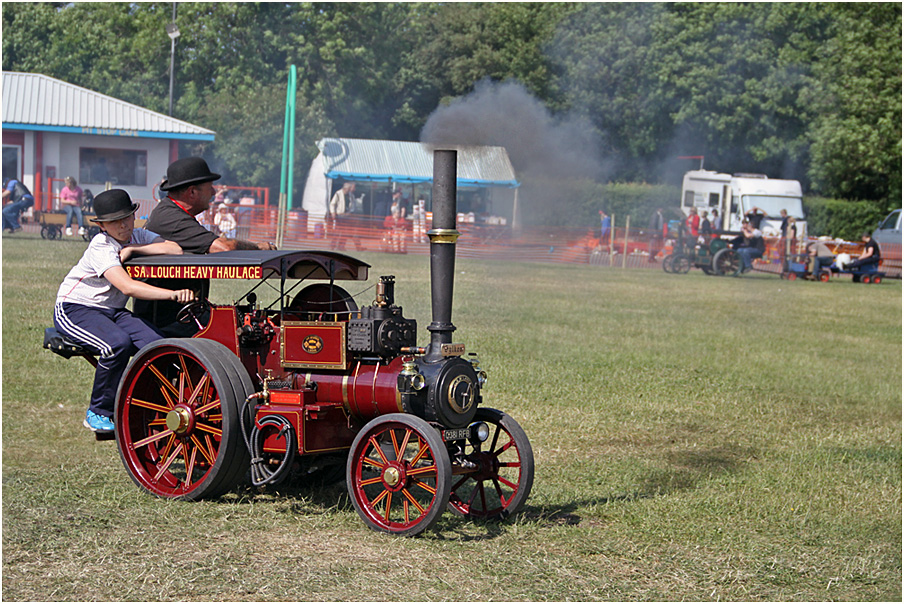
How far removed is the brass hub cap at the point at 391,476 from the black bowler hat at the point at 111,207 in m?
2.16

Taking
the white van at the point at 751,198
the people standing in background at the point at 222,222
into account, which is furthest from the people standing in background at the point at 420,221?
the white van at the point at 751,198

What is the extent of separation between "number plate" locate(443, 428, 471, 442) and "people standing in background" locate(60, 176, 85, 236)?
61.7ft

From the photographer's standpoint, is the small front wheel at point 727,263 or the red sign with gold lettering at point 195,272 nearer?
the red sign with gold lettering at point 195,272

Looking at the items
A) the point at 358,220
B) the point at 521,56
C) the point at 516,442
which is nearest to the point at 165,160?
the point at 358,220

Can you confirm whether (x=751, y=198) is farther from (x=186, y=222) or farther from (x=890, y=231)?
(x=186, y=222)

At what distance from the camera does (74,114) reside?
31.0 m

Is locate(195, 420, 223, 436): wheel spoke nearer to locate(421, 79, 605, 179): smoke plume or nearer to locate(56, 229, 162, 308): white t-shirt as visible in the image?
locate(56, 229, 162, 308): white t-shirt

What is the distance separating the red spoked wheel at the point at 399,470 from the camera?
483 cm

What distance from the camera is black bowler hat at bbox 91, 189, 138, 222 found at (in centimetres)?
582

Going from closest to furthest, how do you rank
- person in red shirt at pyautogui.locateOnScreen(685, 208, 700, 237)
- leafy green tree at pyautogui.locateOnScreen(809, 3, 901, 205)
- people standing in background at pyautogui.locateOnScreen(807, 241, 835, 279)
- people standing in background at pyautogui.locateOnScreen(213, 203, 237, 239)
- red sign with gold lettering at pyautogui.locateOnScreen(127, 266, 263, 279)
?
1. red sign with gold lettering at pyautogui.locateOnScreen(127, 266, 263, 279)
2. people standing in background at pyautogui.locateOnScreen(213, 203, 237, 239)
3. people standing in background at pyautogui.locateOnScreen(807, 241, 835, 279)
4. person in red shirt at pyautogui.locateOnScreen(685, 208, 700, 237)
5. leafy green tree at pyautogui.locateOnScreen(809, 3, 901, 205)

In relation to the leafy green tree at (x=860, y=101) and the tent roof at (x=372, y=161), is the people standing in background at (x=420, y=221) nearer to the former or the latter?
the tent roof at (x=372, y=161)

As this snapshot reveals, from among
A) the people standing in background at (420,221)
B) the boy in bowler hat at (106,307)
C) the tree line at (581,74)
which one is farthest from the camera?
the tree line at (581,74)

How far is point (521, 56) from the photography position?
25781mm

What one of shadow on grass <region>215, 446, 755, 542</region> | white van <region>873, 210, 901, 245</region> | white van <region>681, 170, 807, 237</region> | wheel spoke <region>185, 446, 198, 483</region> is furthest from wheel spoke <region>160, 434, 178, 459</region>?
white van <region>873, 210, 901, 245</region>
